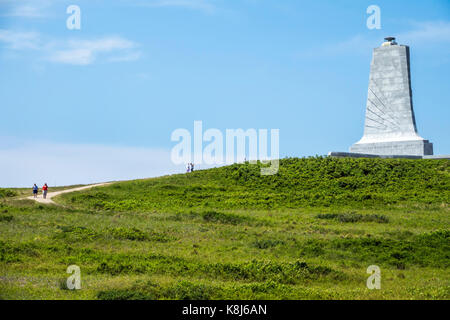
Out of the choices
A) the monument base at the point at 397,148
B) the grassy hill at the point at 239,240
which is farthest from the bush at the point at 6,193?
the monument base at the point at 397,148

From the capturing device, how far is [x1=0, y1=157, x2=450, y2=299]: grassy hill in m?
17.2

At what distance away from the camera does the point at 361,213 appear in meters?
34.5

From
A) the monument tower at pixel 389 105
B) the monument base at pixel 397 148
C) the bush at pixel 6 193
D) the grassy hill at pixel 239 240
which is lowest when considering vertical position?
the grassy hill at pixel 239 240

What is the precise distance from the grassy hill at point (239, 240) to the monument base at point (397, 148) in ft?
41.4

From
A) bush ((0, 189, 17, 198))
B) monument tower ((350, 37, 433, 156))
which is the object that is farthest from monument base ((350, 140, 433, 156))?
bush ((0, 189, 17, 198))

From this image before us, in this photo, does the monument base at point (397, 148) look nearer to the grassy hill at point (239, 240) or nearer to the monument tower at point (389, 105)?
the monument tower at point (389, 105)

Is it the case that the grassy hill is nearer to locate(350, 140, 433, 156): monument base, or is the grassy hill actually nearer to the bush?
the bush

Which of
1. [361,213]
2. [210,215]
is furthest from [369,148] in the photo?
[210,215]

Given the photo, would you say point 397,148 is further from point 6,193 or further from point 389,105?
point 6,193

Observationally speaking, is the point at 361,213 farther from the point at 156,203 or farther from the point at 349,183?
the point at 156,203

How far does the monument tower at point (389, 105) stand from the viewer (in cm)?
5997

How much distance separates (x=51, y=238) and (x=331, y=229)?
12.6 m

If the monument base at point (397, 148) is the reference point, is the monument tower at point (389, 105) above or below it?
above

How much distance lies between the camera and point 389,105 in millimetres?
61000
